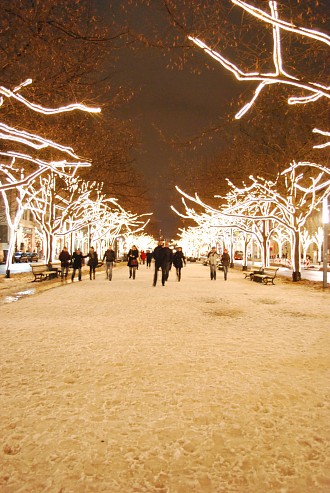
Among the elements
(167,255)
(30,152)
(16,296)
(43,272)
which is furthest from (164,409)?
(30,152)

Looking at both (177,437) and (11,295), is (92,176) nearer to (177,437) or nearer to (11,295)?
(11,295)

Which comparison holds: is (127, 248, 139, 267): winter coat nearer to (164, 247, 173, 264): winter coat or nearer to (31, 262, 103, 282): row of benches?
(31, 262, 103, 282): row of benches

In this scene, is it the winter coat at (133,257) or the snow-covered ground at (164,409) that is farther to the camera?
the winter coat at (133,257)

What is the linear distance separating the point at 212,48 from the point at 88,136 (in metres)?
18.2

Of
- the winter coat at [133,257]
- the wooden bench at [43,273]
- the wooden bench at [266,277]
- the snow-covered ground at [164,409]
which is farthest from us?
the winter coat at [133,257]

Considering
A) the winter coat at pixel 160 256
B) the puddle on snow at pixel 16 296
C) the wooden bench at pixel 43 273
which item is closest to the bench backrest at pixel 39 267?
the wooden bench at pixel 43 273

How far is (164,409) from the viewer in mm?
4180

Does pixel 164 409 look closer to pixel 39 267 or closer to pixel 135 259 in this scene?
pixel 135 259

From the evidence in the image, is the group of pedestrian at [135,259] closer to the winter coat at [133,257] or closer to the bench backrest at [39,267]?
the winter coat at [133,257]

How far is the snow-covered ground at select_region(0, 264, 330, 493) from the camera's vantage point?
297 cm

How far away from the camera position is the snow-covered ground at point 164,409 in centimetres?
297

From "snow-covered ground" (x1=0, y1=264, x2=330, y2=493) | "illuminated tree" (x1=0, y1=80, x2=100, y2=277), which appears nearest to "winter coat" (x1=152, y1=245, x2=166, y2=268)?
"illuminated tree" (x1=0, y1=80, x2=100, y2=277)

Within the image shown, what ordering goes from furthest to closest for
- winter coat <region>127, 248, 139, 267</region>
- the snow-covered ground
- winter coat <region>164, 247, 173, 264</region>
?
winter coat <region>127, 248, 139, 267</region>, winter coat <region>164, 247, 173, 264</region>, the snow-covered ground

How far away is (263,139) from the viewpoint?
2584cm
